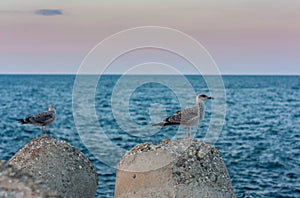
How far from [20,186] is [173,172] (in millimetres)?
4278

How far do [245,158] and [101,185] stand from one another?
14394 millimetres

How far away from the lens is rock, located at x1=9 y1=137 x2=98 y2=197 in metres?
11.5

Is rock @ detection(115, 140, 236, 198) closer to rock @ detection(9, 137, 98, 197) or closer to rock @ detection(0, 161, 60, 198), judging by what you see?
rock @ detection(9, 137, 98, 197)

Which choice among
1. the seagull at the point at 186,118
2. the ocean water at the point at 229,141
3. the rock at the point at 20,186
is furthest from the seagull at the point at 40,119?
the rock at the point at 20,186

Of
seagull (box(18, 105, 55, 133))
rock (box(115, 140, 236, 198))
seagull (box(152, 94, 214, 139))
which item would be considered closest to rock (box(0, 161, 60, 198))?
rock (box(115, 140, 236, 198))

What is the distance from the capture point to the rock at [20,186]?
275 inches

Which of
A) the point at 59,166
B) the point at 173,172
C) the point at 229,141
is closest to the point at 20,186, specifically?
the point at 173,172

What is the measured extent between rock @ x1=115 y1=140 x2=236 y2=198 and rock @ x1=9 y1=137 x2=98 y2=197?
1.11 m

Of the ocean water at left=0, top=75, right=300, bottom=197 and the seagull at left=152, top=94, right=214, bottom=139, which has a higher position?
the seagull at left=152, top=94, right=214, bottom=139

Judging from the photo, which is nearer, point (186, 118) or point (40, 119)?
point (186, 118)

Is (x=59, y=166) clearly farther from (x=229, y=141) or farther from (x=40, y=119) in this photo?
(x=229, y=141)

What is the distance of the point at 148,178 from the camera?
10789mm

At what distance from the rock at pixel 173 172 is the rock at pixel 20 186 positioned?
3.89m

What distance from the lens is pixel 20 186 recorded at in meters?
7.09
